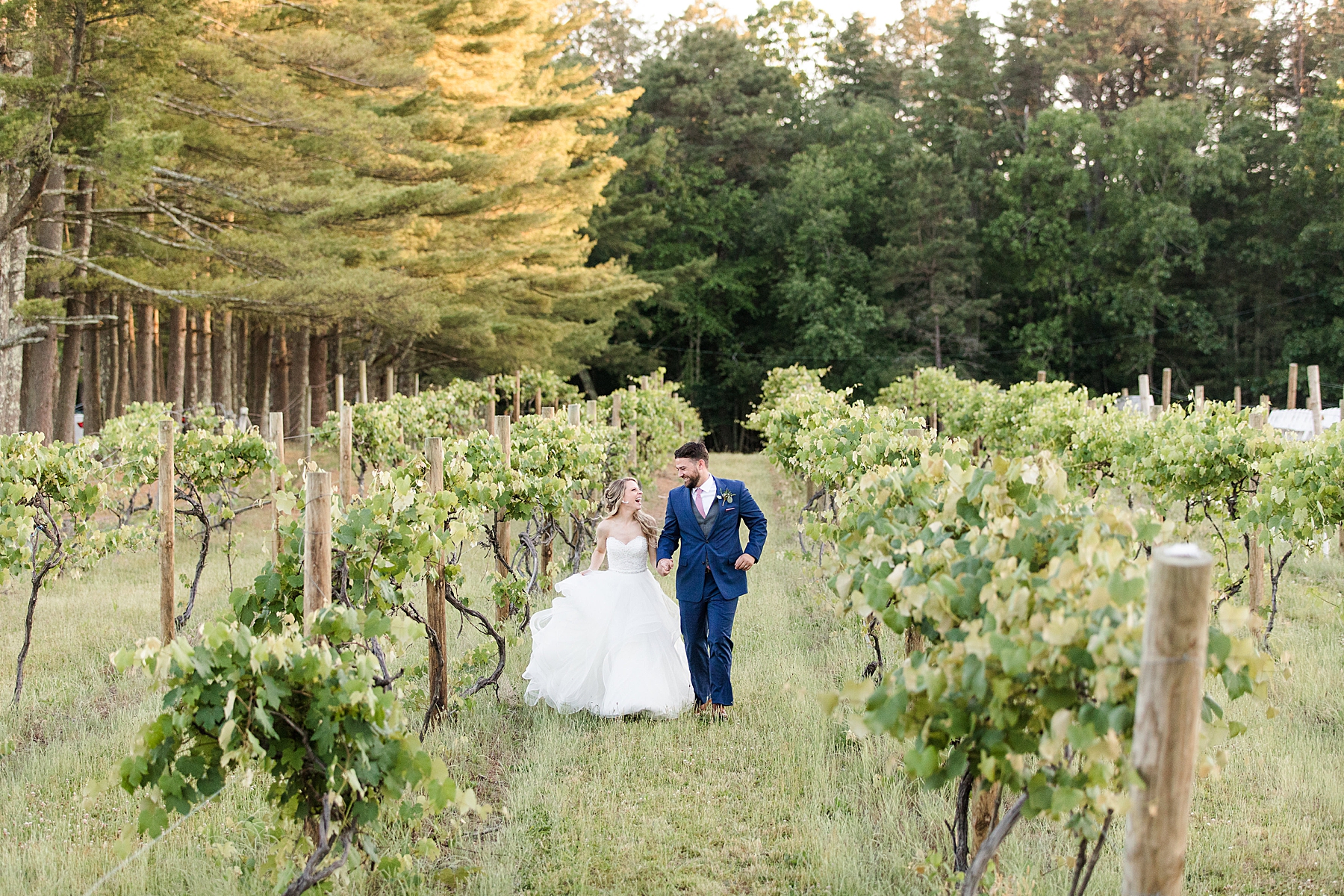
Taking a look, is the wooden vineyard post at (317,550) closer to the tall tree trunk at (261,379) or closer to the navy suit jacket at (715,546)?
the navy suit jacket at (715,546)

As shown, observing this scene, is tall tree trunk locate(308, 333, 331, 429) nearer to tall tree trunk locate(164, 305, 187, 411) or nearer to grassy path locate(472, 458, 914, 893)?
tall tree trunk locate(164, 305, 187, 411)

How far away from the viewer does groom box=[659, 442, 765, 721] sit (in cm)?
594

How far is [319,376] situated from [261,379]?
3028mm

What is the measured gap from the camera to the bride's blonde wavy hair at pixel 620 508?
6.25 metres

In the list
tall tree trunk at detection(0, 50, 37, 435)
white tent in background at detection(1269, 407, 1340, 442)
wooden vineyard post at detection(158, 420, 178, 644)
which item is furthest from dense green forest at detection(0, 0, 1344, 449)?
white tent in background at detection(1269, 407, 1340, 442)

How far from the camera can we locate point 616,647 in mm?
6176

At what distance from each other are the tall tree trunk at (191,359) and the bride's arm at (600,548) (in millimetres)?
18717

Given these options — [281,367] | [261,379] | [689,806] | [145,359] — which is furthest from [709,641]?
[281,367]

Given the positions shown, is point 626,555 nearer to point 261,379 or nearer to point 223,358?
point 223,358

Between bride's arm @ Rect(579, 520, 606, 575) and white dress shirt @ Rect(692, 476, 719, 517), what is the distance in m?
0.63

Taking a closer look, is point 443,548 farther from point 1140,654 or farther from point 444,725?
point 1140,654

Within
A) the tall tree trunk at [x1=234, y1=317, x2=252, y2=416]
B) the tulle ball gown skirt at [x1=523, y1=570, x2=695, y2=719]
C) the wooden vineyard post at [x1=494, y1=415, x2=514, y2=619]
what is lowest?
the tulle ball gown skirt at [x1=523, y1=570, x2=695, y2=719]

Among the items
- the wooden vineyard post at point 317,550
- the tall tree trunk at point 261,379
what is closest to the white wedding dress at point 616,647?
the wooden vineyard post at point 317,550

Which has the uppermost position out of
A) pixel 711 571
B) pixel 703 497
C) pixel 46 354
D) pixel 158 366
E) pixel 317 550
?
pixel 158 366
